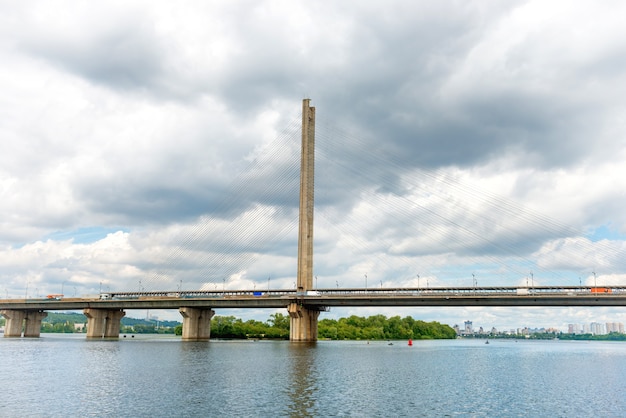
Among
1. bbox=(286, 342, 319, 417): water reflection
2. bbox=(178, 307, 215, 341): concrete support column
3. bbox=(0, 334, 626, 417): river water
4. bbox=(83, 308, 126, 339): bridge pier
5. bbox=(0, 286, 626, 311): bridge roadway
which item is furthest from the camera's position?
bbox=(83, 308, 126, 339): bridge pier

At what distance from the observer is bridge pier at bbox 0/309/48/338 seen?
151 meters

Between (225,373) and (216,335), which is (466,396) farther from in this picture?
(216,335)

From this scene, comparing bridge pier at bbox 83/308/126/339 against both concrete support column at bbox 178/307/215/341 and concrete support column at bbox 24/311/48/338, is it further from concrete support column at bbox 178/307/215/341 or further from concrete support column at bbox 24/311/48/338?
concrete support column at bbox 178/307/215/341

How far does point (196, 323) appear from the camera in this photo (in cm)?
12988

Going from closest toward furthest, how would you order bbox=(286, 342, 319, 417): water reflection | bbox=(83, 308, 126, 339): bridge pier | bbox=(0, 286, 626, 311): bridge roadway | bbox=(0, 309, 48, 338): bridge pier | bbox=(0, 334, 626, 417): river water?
bbox=(286, 342, 319, 417): water reflection
bbox=(0, 334, 626, 417): river water
bbox=(0, 286, 626, 311): bridge roadway
bbox=(83, 308, 126, 339): bridge pier
bbox=(0, 309, 48, 338): bridge pier

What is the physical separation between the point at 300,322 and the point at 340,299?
12.5 meters

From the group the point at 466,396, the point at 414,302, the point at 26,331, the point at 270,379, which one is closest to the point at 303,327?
the point at 414,302

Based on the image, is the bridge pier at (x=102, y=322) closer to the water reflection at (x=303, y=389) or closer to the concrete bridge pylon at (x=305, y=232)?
the concrete bridge pylon at (x=305, y=232)

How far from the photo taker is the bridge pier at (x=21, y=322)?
496 ft

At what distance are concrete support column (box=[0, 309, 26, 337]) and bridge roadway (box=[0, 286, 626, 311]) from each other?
25.0 feet

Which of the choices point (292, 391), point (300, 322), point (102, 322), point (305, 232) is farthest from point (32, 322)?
point (292, 391)

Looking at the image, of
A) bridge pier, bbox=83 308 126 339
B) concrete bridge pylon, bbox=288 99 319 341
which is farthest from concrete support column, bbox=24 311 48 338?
concrete bridge pylon, bbox=288 99 319 341

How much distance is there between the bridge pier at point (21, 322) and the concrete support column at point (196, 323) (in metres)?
54.3

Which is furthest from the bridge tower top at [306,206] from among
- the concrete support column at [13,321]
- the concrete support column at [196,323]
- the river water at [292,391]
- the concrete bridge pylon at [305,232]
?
the concrete support column at [13,321]
